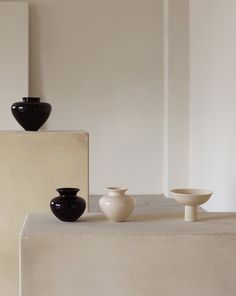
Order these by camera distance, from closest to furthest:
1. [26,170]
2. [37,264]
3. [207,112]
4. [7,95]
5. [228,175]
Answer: [37,264]
[26,170]
[228,175]
[207,112]
[7,95]

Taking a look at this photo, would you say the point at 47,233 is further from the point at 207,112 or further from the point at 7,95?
the point at 7,95

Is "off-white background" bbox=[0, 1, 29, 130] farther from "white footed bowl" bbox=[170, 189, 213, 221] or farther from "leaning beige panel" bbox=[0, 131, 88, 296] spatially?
"white footed bowl" bbox=[170, 189, 213, 221]

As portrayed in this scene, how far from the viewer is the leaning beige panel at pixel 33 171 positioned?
130 inches

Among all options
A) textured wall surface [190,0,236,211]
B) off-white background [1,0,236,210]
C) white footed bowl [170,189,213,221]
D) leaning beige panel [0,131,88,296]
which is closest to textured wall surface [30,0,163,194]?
off-white background [1,0,236,210]

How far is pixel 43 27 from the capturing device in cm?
652

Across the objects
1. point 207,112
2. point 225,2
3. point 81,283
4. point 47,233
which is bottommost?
point 81,283

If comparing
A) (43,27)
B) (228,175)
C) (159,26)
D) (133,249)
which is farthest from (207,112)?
(133,249)

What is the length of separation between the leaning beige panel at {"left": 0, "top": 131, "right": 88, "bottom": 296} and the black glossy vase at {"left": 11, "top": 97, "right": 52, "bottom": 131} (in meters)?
0.16

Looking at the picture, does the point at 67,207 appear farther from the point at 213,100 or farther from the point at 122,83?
the point at 122,83

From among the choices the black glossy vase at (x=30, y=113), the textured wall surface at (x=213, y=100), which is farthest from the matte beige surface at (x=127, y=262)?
the textured wall surface at (x=213, y=100)

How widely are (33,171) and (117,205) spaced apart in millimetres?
923

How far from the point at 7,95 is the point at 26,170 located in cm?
318

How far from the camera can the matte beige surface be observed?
7.79 feet

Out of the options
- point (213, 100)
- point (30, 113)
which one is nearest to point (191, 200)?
point (30, 113)
